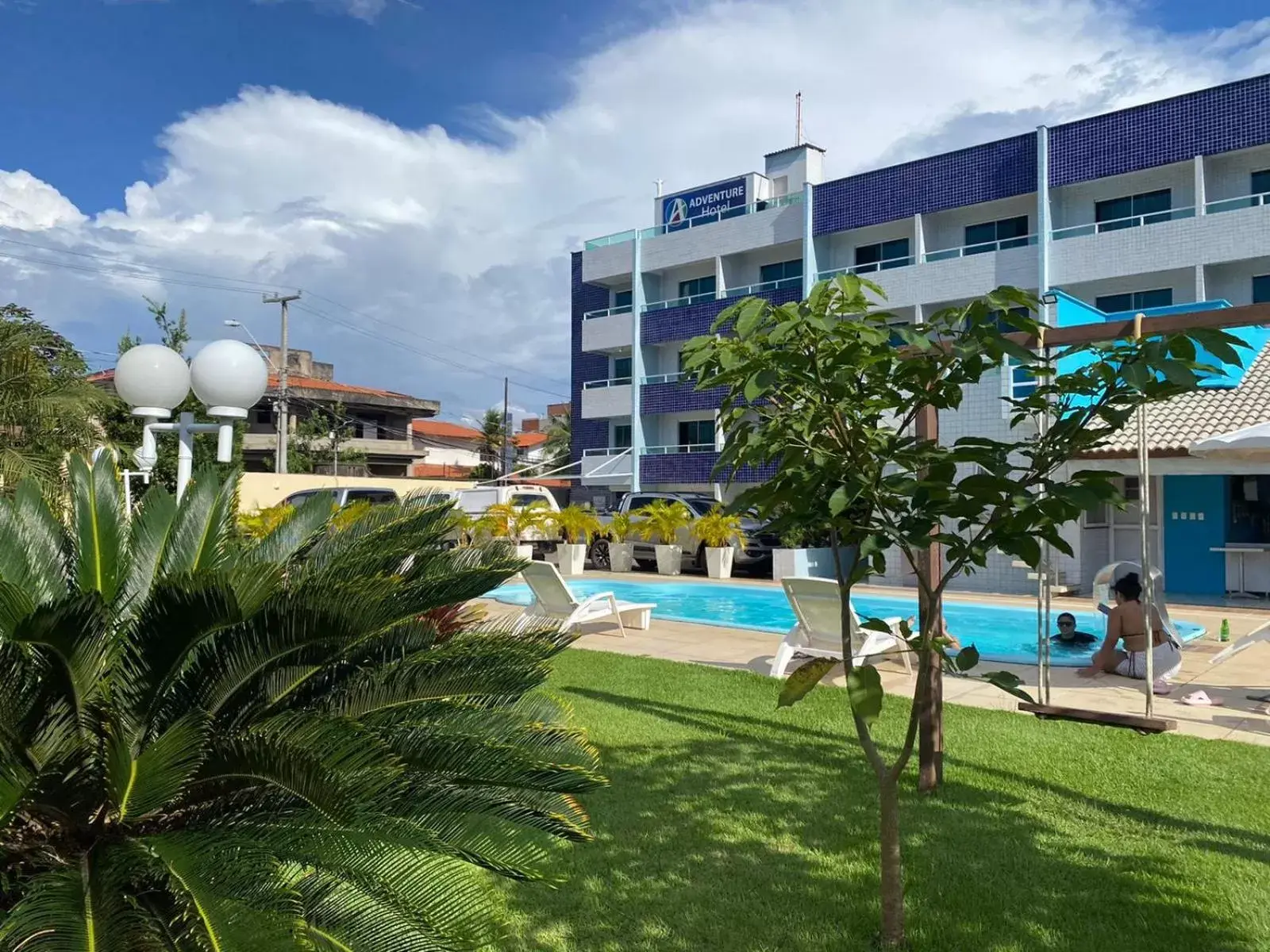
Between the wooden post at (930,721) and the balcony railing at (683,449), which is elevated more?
the balcony railing at (683,449)

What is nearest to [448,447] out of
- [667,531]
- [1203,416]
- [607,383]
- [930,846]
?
[607,383]

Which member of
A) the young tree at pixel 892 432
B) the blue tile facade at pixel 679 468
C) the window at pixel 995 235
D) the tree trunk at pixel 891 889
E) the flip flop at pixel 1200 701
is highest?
the window at pixel 995 235

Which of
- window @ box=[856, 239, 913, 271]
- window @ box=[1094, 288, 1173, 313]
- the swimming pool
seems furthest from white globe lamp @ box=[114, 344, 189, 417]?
window @ box=[856, 239, 913, 271]

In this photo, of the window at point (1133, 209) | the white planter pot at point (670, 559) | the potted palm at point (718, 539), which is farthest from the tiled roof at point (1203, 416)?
the white planter pot at point (670, 559)

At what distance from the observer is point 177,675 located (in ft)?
10.3

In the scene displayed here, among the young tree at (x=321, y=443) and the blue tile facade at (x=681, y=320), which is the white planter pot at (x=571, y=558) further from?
the young tree at (x=321, y=443)

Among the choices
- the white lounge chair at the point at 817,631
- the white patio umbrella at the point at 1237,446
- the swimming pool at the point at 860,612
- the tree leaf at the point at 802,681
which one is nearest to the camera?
the tree leaf at the point at 802,681

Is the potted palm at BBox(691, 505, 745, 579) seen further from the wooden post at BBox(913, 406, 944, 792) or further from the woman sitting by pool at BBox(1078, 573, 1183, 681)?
the wooden post at BBox(913, 406, 944, 792)

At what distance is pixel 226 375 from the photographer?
7.09m

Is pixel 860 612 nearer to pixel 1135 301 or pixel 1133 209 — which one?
pixel 1135 301

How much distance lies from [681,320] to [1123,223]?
15.2 meters

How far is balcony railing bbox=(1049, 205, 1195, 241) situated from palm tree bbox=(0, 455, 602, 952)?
26639 mm

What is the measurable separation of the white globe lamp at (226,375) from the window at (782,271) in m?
28.4

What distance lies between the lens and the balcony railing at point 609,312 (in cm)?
3834
